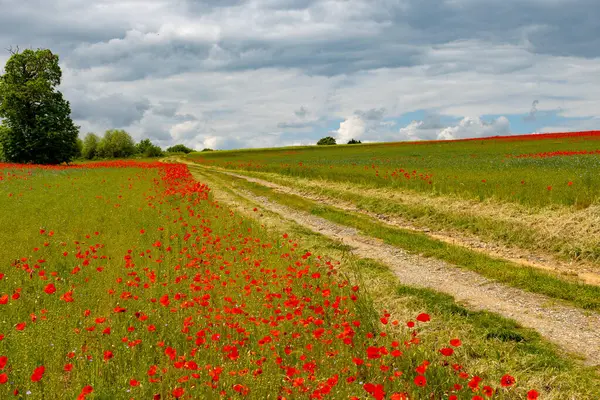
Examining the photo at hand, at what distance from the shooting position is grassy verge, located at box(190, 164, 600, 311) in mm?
7770

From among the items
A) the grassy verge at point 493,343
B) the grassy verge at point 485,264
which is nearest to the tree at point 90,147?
the grassy verge at point 485,264

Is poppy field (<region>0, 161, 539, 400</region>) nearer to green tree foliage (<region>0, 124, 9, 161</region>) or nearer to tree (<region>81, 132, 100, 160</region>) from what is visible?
green tree foliage (<region>0, 124, 9, 161</region>)

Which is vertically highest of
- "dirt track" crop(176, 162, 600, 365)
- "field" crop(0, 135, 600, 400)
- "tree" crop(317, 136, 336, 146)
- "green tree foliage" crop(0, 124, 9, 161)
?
"tree" crop(317, 136, 336, 146)

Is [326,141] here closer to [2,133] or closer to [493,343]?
[2,133]

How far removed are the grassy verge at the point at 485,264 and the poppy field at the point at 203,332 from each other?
274 centimetres

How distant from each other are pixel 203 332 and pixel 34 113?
5540 cm

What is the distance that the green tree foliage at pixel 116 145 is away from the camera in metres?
128

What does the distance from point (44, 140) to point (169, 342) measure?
172ft

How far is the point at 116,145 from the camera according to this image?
420ft

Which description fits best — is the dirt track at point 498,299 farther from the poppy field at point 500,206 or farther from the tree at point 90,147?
the tree at point 90,147

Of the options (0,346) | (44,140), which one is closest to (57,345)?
(0,346)

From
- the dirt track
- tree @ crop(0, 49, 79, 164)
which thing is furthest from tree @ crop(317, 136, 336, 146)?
the dirt track

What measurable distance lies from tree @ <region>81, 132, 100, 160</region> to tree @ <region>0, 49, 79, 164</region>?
271 feet

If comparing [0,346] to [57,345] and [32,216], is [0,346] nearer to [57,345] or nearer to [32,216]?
[57,345]
